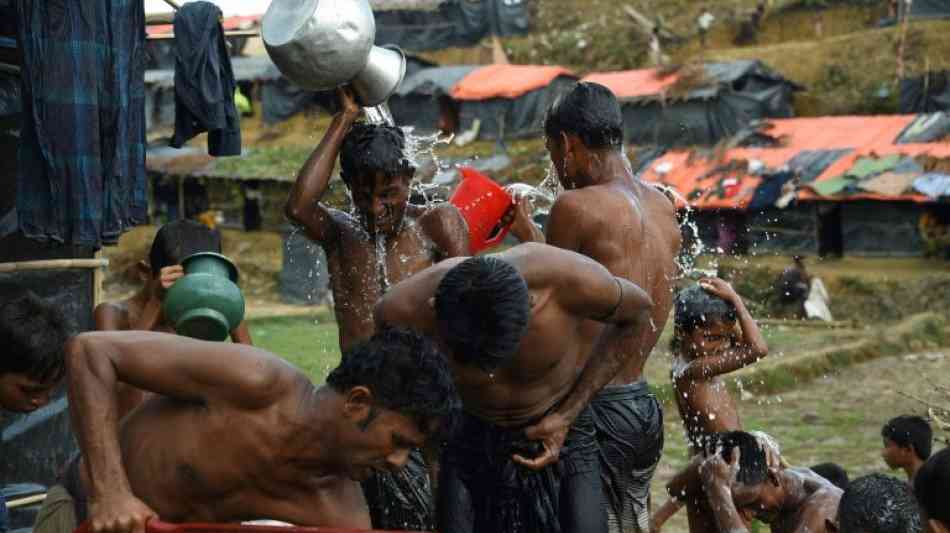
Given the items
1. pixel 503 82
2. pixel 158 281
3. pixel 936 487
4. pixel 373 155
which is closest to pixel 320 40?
pixel 373 155

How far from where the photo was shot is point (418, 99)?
1535 inches

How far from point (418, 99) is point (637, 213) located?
34.3 m

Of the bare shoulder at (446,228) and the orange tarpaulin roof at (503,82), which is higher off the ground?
the bare shoulder at (446,228)

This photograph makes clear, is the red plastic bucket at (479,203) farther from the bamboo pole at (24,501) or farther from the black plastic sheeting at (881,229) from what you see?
the black plastic sheeting at (881,229)

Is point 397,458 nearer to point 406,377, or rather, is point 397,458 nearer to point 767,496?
point 406,377

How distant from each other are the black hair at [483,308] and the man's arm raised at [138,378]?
23.0 inches

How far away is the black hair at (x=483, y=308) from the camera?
3.99m

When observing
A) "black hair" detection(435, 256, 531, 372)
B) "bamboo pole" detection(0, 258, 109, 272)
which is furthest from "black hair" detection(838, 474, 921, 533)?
"bamboo pole" detection(0, 258, 109, 272)

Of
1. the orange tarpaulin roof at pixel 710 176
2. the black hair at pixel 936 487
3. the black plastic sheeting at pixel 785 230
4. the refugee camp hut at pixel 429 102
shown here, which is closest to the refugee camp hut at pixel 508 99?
the refugee camp hut at pixel 429 102

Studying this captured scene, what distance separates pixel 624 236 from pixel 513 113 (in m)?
33.1

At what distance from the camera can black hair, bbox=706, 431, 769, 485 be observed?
5281mm

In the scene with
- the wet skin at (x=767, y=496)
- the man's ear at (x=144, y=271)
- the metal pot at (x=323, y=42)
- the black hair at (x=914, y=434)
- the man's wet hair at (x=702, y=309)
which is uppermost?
the metal pot at (x=323, y=42)

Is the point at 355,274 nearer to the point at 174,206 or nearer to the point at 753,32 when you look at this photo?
the point at 174,206

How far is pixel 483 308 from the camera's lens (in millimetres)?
3990
